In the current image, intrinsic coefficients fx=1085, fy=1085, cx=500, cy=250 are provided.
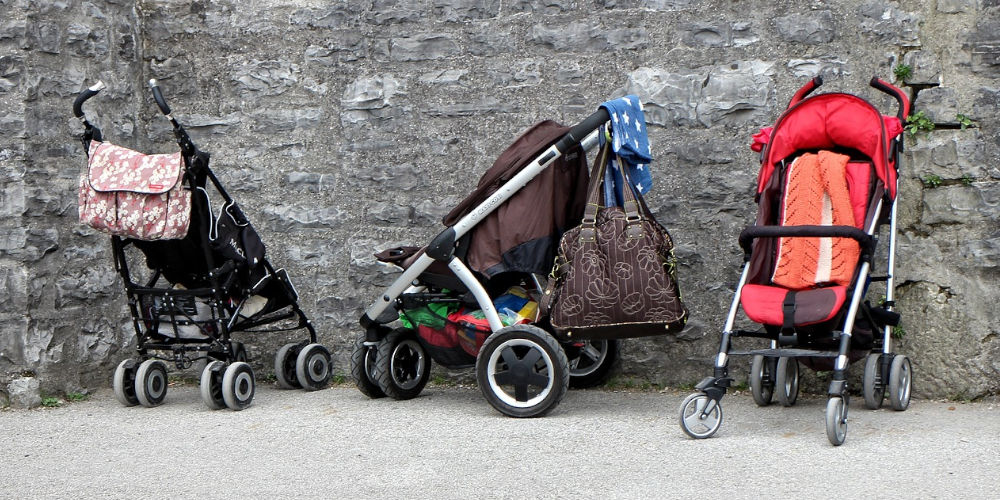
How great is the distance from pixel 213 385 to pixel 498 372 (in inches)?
53.8

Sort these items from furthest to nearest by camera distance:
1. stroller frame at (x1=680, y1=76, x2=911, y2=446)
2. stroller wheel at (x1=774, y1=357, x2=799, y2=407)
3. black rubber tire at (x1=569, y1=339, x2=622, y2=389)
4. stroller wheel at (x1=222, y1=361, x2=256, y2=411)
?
black rubber tire at (x1=569, y1=339, x2=622, y2=389) < stroller wheel at (x1=222, y1=361, x2=256, y2=411) < stroller wheel at (x1=774, y1=357, x2=799, y2=407) < stroller frame at (x1=680, y1=76, x2=911, y2=446)

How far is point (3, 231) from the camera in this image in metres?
5.19

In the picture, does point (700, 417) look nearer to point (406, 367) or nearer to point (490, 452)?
point (490, 452)

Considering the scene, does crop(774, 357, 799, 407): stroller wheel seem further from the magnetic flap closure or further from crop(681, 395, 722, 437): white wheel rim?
the magnetic flap closure

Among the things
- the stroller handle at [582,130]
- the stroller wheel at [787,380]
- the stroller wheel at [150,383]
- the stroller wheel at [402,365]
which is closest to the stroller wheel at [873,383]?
the stroller wheel at [787,380]

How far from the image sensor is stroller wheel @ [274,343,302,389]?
548 cm

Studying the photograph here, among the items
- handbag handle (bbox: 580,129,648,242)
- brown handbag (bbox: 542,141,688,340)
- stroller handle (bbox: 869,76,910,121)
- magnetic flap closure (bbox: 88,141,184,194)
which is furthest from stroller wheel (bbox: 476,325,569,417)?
stroller handle (bbox: 869,76,910,121)

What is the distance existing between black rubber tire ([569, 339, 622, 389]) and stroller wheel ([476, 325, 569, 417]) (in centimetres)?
67

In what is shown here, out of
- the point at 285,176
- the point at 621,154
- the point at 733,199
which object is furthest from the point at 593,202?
the point at 285,176

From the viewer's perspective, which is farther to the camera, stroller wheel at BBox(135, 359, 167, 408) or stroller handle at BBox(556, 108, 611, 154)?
stroller wheel at BBox(135, 359, 167, 408)

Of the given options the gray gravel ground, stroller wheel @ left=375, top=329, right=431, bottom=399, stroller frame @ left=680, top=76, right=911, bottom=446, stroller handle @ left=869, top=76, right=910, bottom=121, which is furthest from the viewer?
stroller wheel @ left=375, top=329, right=431, bottom=399

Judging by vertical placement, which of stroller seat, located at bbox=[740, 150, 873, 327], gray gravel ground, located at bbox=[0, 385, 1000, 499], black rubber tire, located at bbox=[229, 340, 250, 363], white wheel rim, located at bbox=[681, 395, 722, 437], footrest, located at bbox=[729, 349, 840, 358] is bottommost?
gray gravel ground, located at bbox=[0, 385, 1000, 499]

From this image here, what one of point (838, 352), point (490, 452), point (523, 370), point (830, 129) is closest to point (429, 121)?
point (523, 370)

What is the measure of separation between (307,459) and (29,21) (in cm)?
276
